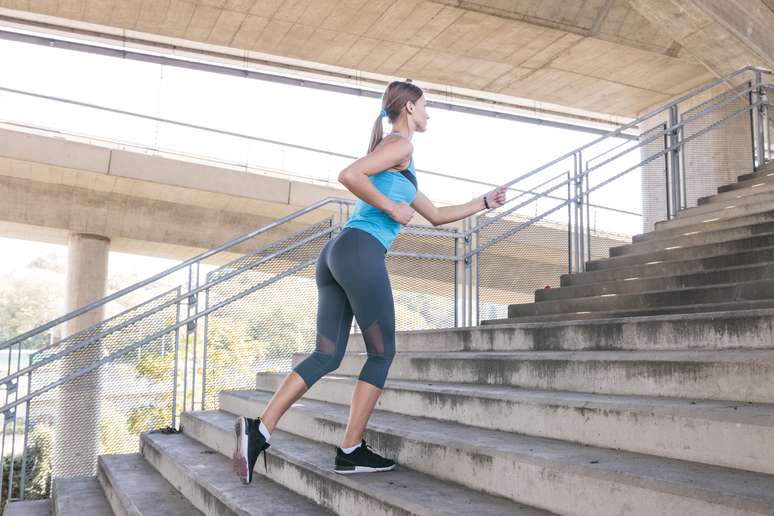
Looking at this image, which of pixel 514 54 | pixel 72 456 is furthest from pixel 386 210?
pixel 514 54

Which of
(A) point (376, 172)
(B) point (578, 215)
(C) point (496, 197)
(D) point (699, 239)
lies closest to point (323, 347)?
(A) point (376, 172)

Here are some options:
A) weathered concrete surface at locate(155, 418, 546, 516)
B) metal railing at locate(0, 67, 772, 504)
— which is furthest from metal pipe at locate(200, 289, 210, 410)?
Result: weathered concrete surface at locate(155, 418, 546, 516)

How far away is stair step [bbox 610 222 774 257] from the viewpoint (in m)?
5.57

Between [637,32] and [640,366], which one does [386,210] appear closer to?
[640,366]

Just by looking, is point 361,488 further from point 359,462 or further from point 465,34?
point 465,34

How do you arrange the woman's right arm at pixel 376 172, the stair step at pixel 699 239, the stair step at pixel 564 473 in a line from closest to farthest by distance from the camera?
the stair step at pixel 564 473 < the woman's right arm at pixel 376 172 < the stair step at pixel 699 239

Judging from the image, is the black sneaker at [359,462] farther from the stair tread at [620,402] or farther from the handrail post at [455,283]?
the handrail post at [455,283]

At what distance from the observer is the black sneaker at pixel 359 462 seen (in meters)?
3.35

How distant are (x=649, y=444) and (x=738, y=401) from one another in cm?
40

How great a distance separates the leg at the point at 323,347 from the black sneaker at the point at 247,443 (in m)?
0.06

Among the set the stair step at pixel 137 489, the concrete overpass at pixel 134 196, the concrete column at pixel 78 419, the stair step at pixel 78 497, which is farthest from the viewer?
the concrete overpass at pixel 134 196

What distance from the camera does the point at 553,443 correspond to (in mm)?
3172

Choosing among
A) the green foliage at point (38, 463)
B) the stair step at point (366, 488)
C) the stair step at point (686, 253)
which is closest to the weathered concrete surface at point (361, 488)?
the stair step at point (366, 488)

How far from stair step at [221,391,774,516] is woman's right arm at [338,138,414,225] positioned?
1024 millimetres
